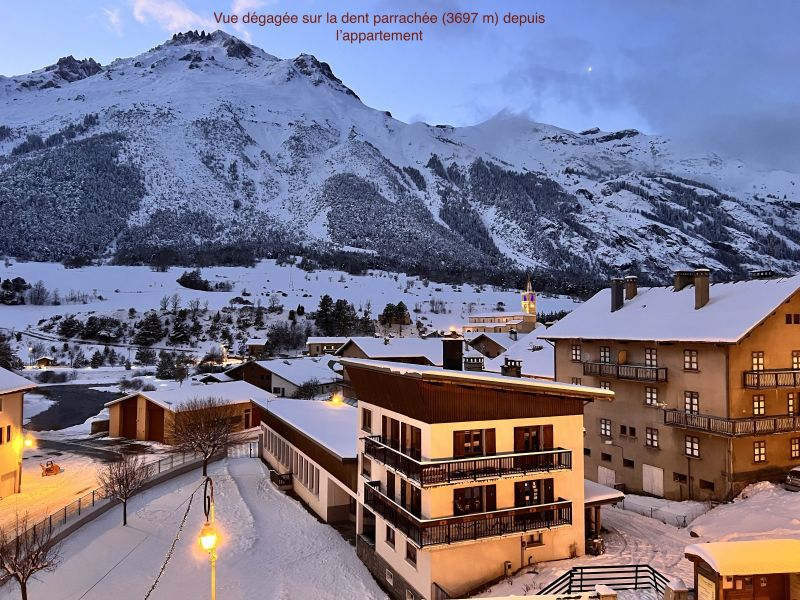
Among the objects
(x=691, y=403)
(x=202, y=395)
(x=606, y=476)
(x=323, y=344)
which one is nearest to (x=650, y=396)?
(x=691, y=403)

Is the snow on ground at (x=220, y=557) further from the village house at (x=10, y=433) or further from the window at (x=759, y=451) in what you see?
the window at (x=759, y=451)

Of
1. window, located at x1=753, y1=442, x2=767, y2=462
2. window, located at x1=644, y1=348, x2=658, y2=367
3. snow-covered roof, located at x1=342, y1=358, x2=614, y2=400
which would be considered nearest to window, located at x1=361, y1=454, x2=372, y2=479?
snow-covered roof, located at x1=342, y1=358, x2=614, y2=400

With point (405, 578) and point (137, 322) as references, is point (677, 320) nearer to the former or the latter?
point (405, 578)

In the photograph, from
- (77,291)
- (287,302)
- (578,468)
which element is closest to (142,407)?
(578,468)

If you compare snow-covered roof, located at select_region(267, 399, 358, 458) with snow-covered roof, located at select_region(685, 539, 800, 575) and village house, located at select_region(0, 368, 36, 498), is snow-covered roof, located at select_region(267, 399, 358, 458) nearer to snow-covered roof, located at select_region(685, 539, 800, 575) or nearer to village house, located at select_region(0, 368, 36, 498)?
village house, located at select_region(0, 368, 36, 498)

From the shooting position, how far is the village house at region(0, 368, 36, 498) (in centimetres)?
3788

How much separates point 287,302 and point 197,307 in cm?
2888

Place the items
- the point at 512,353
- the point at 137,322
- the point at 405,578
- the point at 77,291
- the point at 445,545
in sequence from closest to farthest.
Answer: the point at 445,545 < the point at 405,578 < the point at 512,353 < the point at 137,322 < the point at 77,291

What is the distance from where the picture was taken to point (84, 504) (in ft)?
116

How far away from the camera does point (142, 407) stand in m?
58.6

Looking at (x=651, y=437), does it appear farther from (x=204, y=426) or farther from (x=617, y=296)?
(x=204, y=426)

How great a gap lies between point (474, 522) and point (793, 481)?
19398 mm

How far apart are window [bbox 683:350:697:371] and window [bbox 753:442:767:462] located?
4872 mm

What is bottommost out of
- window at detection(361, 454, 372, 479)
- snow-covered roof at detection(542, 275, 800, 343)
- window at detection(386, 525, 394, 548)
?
window at detection(386, 525, 394, 548)
